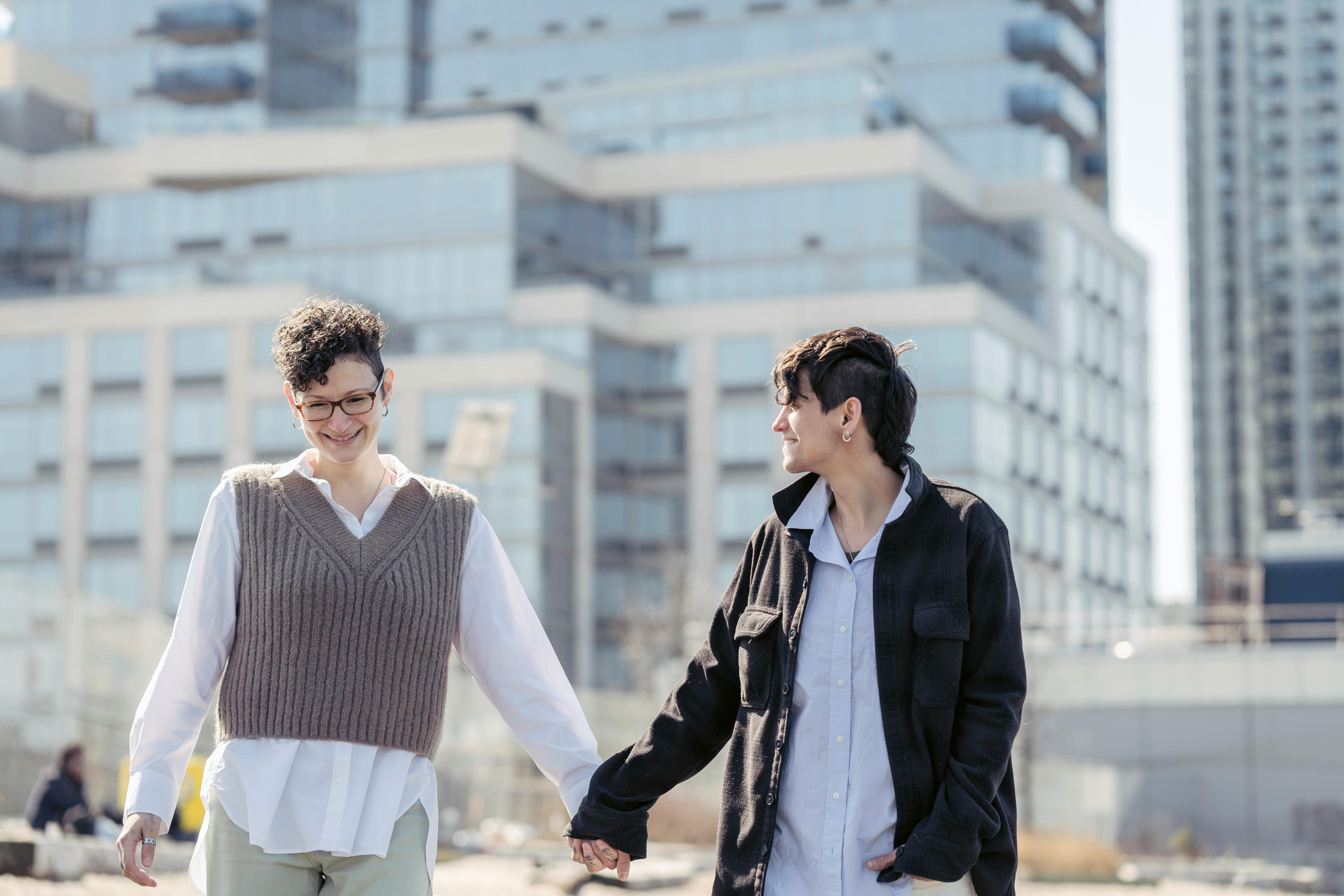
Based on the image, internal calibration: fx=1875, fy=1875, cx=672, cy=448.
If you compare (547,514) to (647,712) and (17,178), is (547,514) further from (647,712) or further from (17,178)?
(647,712)

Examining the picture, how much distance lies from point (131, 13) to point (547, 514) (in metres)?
41.6

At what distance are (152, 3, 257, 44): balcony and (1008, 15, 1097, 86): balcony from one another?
110 feet

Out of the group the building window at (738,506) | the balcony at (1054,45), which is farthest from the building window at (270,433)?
the balcony at (1054,45)

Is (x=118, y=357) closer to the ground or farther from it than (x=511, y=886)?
farther from it

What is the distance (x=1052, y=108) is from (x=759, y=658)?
7797 cm

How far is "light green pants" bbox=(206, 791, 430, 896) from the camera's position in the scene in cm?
404

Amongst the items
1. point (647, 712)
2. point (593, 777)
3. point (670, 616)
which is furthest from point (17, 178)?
point (593, 777)

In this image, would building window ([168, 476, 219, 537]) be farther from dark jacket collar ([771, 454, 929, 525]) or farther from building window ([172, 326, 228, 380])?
dark jacket collar ([771, 454, 929, 525])

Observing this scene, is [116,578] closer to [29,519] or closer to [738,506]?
[29,519]

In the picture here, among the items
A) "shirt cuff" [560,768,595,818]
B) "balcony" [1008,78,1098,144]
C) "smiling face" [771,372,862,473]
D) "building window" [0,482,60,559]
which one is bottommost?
"shirt cuff" [560,768,595,818]

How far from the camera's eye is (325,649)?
420cm

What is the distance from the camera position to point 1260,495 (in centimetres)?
14950

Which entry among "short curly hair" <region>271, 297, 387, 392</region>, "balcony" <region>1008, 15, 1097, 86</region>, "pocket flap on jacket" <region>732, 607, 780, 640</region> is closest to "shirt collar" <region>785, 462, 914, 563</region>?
"pocket flap on jacket" <region>732, 607, 780, 640</region>

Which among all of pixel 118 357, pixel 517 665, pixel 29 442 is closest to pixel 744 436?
pixel 118 357
